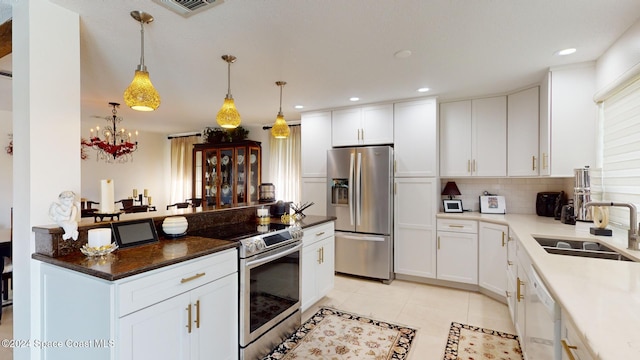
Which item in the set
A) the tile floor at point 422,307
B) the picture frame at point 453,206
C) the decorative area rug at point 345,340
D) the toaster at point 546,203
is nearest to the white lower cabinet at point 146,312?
the decorative area rug at point 345,340

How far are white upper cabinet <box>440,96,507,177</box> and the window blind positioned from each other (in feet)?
3.35

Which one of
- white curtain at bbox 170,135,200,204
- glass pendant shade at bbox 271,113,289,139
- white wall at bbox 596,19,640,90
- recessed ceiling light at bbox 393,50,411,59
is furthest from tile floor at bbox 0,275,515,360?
white curtain at bbox 170,135,200,204

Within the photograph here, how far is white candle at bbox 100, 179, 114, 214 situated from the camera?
1844 mm

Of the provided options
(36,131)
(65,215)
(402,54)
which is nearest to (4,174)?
(36,131)

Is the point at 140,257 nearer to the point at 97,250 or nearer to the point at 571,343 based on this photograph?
the point at 97,250

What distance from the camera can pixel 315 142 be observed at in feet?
14.2

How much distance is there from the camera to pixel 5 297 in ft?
10.1

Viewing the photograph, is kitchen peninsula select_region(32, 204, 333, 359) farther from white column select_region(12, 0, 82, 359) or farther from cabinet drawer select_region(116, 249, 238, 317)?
white column select_region(12, 0, 82, 359)

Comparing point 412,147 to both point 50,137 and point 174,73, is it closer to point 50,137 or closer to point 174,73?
point 174,73

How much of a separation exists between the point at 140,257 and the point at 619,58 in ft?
11.1

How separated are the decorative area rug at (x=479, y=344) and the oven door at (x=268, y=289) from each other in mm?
1281

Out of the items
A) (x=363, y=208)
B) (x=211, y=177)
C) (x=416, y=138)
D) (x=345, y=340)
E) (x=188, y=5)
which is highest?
(x=188, y=5)

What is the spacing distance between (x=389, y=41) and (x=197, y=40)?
1.41 m

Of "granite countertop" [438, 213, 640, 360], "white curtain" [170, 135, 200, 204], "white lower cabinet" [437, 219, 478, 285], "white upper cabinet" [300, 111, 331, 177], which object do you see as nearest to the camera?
"granite countertop" [438, 213, 640, 360]
